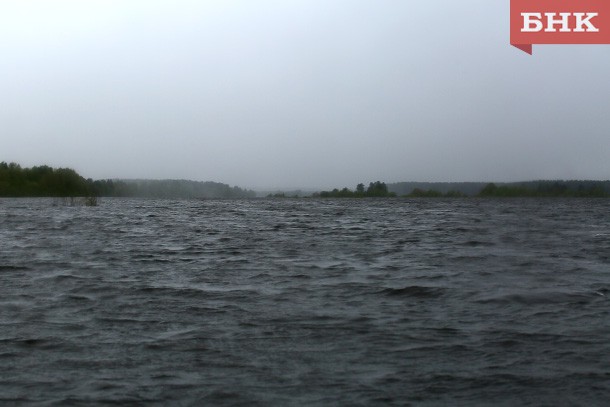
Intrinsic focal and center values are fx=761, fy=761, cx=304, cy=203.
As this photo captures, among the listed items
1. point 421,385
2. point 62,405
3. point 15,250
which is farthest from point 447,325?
point 15,250

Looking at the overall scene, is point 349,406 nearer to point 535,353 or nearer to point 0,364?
point 535,353

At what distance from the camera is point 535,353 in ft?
28.9

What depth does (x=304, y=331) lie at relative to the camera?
32.8ft

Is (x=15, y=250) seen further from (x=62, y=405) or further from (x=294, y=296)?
(x=62, y=405)

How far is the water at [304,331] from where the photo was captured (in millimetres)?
7332

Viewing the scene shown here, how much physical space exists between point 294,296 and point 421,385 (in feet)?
18.7

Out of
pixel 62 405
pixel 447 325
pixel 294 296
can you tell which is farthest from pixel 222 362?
pixel 294 296

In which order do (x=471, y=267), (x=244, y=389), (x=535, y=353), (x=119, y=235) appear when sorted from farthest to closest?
(x=119, y=235)
(x=471, y=267)
(x=535, y=353)
(x=244, y=389)

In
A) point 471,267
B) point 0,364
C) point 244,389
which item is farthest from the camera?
point 471,267

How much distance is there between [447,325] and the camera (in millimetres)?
10422

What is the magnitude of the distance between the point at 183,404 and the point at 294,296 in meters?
6.22

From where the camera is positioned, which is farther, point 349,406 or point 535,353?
point 535,353

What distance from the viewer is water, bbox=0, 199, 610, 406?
733 centimetres

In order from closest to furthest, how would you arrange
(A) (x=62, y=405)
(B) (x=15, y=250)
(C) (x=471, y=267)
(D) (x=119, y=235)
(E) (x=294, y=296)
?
(A) (x=62, y=405) → (E) (x=294, y=296) → (C) (x=471, y=267) → (B) (x=15, y=250) → (D) (x=119, y=235)
